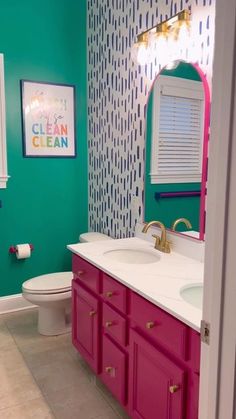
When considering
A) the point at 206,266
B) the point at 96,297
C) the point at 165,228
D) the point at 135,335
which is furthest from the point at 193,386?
the point at 165,228

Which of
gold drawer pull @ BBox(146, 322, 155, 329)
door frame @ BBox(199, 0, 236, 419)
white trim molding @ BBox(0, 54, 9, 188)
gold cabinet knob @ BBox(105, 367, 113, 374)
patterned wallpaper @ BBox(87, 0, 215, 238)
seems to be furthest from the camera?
white trim molding @ BBox(0, 54, 9, 188)

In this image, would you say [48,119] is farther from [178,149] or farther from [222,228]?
[222,228]

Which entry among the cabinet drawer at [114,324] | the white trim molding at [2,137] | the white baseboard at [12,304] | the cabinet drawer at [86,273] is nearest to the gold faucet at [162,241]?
the cabinet drawer at [86,273]

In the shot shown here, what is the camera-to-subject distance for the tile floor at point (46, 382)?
1.89 meters

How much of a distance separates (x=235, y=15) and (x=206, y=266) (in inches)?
20.8

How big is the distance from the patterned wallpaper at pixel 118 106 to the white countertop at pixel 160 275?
0.54 m

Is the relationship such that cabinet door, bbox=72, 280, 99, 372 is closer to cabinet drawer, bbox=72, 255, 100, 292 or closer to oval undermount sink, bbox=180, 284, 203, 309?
cabinet drawer, bbox=72, 255, 100, 292

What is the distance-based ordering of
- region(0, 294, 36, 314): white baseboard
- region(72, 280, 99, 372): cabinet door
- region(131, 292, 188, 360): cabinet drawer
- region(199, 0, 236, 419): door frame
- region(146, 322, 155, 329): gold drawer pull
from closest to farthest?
region(199, 0, 236, 419): door frame
region(131, 292, 188, 360): cabinet drawer
region(146, 322, 155, 329): gold drawer pull
region(72, 280, 99, 372): cabinet door
region(0, 294, 36, 314): white baseboard

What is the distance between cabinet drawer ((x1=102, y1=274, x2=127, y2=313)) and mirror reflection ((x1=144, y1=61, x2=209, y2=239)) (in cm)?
55

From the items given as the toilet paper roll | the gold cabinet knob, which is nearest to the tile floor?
the gold cabinet knob

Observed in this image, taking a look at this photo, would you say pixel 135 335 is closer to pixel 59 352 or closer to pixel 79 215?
Result: pixel 59 352

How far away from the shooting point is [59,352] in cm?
247

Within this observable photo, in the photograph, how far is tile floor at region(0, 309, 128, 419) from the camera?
1895mm

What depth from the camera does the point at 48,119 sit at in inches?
120
